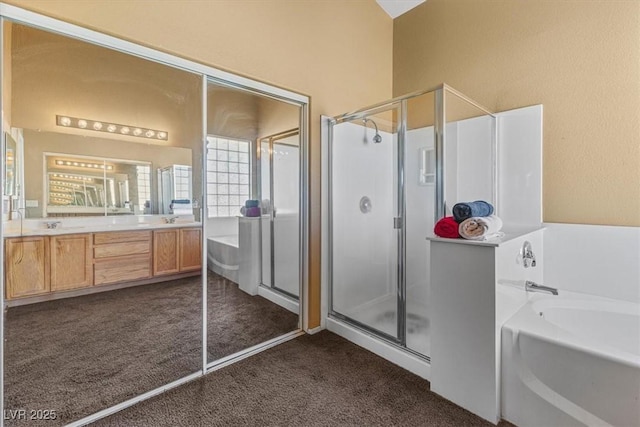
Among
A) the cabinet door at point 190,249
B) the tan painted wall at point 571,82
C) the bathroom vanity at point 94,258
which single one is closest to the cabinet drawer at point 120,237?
the bathroom vanity at point 94,258

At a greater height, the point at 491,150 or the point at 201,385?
the point at 491,150

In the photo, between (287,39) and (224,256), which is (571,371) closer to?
(224,256)

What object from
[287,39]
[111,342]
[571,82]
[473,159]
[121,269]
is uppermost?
[287,39]

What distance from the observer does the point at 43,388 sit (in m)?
1.64

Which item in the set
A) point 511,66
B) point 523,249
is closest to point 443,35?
point 511,66

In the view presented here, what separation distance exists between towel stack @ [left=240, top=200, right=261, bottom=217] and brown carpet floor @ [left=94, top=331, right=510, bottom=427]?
107cm

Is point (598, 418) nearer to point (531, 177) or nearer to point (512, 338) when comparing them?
point (512, 338)

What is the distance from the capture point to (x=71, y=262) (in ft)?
5.97

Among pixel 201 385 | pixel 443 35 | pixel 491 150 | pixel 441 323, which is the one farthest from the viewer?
pixel 443 35

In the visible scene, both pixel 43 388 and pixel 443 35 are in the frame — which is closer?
pixel 43 388

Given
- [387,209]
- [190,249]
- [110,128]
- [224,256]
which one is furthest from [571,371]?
[110,128]

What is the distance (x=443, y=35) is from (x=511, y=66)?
0.76 metres

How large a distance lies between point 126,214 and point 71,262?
1.35 ft

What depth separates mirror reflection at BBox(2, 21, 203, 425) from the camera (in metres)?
1.48
